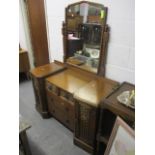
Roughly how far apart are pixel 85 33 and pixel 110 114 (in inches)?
37.6

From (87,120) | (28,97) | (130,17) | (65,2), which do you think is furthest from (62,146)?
(65,2)

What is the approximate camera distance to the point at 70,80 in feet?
6.55

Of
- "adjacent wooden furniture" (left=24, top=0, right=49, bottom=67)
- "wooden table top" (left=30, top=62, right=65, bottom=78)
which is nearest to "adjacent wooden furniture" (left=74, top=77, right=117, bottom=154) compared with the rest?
"wooden table top" (left=30, top=62, right=65, bottom=78)

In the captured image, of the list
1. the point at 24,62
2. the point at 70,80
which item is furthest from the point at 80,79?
the point at 24,62

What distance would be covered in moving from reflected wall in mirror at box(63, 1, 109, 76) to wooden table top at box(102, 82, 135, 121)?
35 cm

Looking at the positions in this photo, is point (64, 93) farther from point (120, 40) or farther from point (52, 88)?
point (120, 40)

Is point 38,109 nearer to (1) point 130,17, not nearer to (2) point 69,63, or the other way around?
(2) point 69,63

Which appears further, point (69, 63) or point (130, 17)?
point (69, 63)

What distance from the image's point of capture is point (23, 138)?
146 centimetres

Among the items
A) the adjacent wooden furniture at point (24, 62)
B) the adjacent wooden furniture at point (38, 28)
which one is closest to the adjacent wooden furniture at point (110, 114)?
the adjacent wooden furniture at point (38, 28)

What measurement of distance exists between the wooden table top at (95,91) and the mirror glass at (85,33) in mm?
173

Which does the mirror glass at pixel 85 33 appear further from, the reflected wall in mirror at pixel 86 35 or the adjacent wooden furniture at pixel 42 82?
the adjacent wooden furniture at pixel 42 82

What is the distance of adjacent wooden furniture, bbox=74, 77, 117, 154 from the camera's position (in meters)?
1.56
